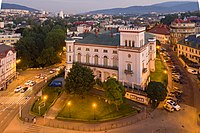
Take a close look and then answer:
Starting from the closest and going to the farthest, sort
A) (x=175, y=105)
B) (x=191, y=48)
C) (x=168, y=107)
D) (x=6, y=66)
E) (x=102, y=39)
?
(x=168, y=107) < (x=175, y=105) < (x=102, y=39) < (x=6, y=66) < (x=191, y=48)

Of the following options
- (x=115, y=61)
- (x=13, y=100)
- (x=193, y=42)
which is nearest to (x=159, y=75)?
(x=115, y=61)

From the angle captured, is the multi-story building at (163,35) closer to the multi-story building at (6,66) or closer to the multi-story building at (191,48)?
the multi-story building at (191,48)

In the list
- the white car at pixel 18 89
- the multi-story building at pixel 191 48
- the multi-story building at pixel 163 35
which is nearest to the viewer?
the white car at pixel 18 89

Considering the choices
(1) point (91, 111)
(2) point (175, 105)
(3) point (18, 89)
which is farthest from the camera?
Result: (3) point (18, 89)

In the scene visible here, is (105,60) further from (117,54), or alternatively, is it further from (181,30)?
(181,30)

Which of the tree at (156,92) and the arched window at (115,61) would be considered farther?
the arched window at (115,61)

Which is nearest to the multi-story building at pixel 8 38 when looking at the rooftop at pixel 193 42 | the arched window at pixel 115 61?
the arched window at pixel 115 61
